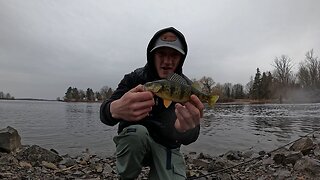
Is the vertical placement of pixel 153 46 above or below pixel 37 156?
above

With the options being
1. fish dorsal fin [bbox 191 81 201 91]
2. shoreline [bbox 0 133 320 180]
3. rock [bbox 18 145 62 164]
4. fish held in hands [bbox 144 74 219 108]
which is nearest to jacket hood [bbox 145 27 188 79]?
fish dorsal fin [bbox 191 81 201 91]

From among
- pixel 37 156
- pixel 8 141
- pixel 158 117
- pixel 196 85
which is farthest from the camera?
pixel 8 141

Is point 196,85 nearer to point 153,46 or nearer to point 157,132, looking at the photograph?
point 153,46

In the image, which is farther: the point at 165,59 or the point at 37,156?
the point at 37,156

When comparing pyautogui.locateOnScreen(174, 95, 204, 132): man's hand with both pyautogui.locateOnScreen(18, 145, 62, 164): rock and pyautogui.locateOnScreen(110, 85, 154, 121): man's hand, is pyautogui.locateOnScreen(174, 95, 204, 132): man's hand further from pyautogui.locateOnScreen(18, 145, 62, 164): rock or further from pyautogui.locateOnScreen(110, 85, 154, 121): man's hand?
pyautogui.locateOnScreen(18, 145, 62, 164): rock

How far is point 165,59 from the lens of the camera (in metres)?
3.09

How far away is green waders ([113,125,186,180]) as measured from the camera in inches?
117

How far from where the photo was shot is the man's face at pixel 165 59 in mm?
3059

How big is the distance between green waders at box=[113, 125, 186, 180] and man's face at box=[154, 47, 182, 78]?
0.68 metres

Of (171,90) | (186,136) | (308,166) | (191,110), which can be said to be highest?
(171,90)

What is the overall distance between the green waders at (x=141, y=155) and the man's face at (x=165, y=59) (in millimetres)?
681

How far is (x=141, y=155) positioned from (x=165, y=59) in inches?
43.7

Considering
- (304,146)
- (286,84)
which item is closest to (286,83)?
(286,84)

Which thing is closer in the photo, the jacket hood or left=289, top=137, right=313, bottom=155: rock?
the jacket hood
